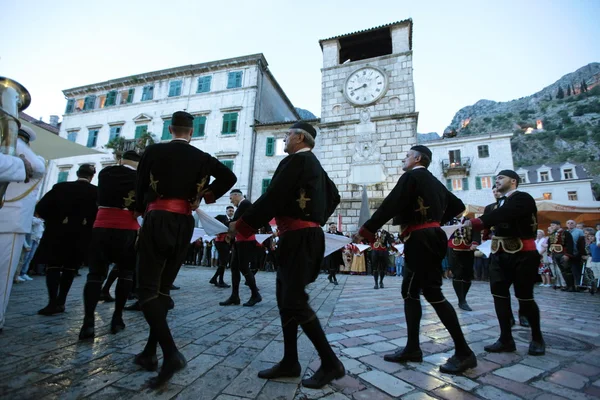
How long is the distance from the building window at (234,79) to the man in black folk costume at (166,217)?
23598 millimetres

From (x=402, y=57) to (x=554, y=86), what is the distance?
172 metres

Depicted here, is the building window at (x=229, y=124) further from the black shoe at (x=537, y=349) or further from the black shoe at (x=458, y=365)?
the black shoe at (x=458, y=365)

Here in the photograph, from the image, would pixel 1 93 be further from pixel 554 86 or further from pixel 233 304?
pixel 554 86

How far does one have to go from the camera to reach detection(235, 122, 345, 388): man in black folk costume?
7.03ft

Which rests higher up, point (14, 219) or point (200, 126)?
point (200, 126)

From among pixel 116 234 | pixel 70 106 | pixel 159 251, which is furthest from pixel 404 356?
pixel 70 106

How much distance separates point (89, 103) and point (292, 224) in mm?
33638

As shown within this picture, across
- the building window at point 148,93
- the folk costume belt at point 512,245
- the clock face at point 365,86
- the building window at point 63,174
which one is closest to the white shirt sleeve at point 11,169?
the folk costume belt at point 512,245

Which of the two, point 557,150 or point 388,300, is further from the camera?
point 557,150

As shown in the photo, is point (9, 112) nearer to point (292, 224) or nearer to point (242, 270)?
point (292, 224)

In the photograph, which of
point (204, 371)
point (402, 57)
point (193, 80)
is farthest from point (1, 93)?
point (193, 80)

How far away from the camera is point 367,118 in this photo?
19094 mm

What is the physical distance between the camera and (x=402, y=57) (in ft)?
62.5

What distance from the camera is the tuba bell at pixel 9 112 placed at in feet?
7.84
